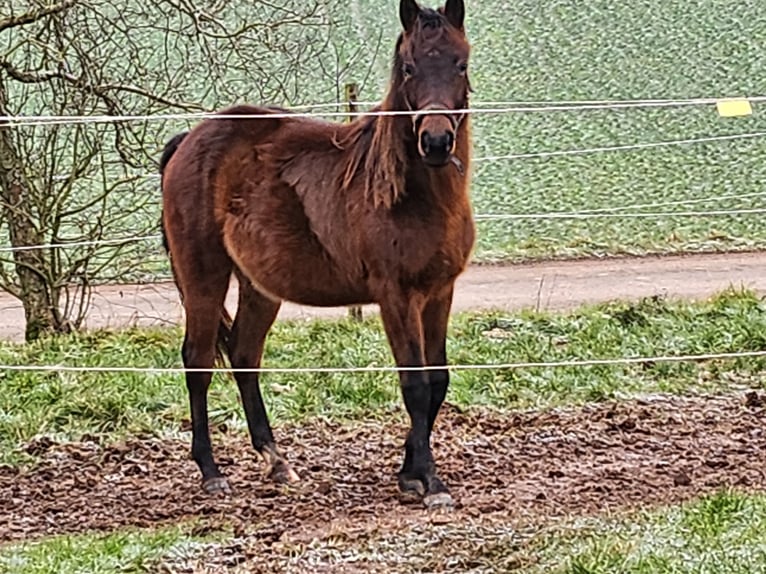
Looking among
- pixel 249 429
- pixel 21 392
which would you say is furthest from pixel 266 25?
pixel 249 429

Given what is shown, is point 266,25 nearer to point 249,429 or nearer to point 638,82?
point 249,429

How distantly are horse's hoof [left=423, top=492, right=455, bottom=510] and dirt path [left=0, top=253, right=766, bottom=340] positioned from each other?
4916 mm

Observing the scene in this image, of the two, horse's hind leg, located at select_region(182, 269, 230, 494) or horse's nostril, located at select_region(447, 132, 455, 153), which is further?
horse's hind leg, located at select_region(182, 269, 230, 494)

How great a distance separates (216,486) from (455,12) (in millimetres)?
2472

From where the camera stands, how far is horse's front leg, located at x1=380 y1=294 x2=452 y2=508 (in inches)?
227

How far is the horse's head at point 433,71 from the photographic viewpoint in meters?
5.35

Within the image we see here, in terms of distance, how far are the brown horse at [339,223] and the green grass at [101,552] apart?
3.06 ft

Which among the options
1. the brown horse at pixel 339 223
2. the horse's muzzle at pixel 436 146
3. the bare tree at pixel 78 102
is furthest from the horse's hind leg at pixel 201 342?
the bare tree at pixel 78 102

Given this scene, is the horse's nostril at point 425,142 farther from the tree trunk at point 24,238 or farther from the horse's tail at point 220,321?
the tree trunk at point 24,238

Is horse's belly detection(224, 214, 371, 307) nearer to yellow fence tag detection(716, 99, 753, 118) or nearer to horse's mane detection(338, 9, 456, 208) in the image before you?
horse's mane detection(338, 9, 456, 208)

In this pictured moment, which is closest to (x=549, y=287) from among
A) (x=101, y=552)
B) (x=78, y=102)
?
(x=78, y=102)

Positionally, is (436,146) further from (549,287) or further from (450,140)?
(549,287)

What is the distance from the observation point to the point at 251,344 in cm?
676

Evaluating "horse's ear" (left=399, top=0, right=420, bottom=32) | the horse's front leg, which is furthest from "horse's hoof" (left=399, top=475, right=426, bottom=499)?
"horse's ear" (left=399, top=0, right=420, bottom=32)
